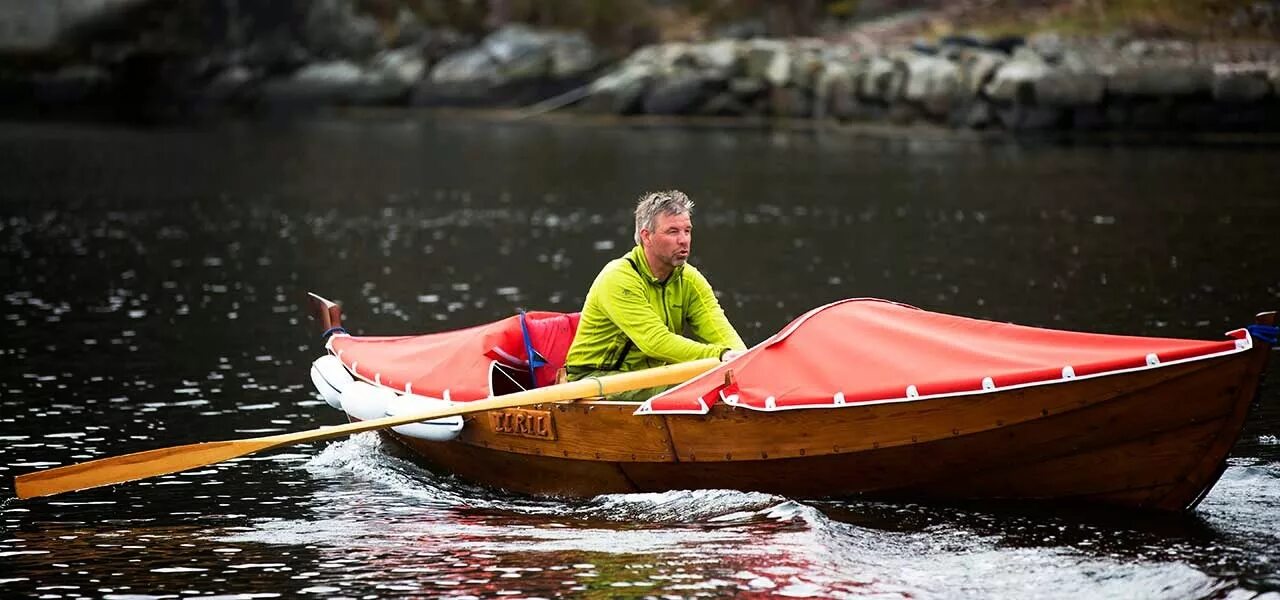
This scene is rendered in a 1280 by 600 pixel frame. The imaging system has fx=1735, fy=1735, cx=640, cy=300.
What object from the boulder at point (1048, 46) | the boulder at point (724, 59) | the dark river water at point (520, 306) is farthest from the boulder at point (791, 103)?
the dark river water at point (520, 306)

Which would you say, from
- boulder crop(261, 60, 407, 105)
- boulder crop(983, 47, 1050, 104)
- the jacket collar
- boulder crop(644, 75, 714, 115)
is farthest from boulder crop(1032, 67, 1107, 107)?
the jacket collar

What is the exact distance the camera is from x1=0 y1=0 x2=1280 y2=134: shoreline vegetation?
57438 mm

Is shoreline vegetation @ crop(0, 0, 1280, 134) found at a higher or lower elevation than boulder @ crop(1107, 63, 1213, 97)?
higher

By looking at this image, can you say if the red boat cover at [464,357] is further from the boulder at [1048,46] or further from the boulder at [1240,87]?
the boulder at [1048,46]

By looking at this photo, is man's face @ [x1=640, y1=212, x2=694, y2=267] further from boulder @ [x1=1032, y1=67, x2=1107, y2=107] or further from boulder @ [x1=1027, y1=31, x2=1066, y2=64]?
boulder @ [x1=1027, y1=31, x2=1066, y2=64]

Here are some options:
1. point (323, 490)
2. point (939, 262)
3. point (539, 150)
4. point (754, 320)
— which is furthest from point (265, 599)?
point (539, 150)

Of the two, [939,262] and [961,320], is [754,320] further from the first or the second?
[961,320]

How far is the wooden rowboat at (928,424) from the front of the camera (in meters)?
10.1

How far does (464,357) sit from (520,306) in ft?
30.0

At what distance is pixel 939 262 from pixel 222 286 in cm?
1064

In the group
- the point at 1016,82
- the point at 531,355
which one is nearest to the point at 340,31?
the point at 1016,82

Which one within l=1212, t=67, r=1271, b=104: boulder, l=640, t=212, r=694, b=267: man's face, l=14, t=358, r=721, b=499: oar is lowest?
l=14, t=358, r=721, b=499: oar

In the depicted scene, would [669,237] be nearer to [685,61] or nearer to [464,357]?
[464,357]

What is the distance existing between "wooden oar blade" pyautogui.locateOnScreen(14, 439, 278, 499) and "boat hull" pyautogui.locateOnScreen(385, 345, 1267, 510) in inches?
80.2
